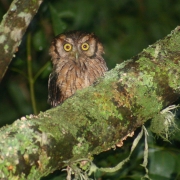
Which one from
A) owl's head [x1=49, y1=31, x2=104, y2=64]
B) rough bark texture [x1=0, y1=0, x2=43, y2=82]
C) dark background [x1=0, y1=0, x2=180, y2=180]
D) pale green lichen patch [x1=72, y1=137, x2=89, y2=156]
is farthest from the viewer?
dark background [x1=0, y1=0, x2=180, y2=180]

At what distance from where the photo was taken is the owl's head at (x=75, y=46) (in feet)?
13.6

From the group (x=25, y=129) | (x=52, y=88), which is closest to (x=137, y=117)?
(x=25, y=129)

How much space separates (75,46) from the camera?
13.7 feet

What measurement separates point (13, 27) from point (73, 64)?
1.55 metres

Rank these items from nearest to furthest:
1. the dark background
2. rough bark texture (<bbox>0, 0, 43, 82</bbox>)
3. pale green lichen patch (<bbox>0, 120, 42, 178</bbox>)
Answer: pale green lichen patch (<bbox>0, 120, 42, 178</bbox>), rough bark texture (<bbox>0, 0, 43, 82</bbox>), the dark background

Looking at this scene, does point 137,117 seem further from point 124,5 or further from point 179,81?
point 124,5

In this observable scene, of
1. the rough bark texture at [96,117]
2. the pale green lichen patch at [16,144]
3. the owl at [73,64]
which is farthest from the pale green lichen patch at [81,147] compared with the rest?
the owl at [73,64]

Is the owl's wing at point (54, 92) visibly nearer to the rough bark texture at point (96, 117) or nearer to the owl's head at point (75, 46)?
the owl's head at point (75, 46)

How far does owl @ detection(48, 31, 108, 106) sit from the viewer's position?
383cm

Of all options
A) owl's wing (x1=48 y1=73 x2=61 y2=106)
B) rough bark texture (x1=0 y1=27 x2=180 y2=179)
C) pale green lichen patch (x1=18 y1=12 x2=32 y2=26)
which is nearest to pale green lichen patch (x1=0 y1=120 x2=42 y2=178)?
rough bark texture (x1=0 y1=27 x2=180 y2=179)

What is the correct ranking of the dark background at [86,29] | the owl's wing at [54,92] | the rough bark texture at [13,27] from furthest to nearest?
the dark background at [86,29]
the owl's wing at [54,92]
the rough bark texture at [13,27]

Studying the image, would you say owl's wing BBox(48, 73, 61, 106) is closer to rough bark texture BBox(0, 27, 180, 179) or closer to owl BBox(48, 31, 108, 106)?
owl BBox(48, 31, 108, 106)

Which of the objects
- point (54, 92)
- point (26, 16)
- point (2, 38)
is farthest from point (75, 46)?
point (2, 38)

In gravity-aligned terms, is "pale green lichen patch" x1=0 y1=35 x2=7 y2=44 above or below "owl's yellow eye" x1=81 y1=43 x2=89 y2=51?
below
